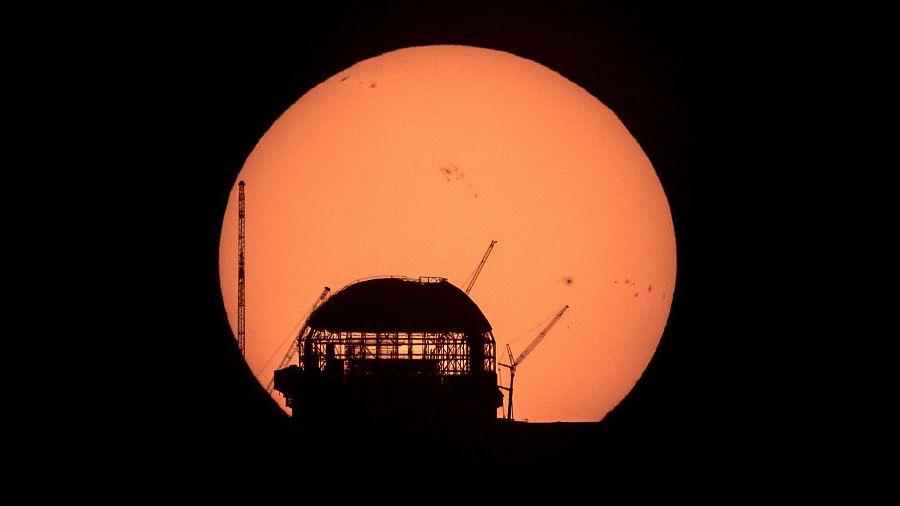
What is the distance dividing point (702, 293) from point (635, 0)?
2.80 meters

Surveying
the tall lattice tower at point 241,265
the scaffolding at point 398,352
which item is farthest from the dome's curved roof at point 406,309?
the tall lattice tower at point 241,265

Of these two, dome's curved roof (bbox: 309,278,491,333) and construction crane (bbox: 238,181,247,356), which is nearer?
dome's curved roof (bbox: 309,278,491,333)

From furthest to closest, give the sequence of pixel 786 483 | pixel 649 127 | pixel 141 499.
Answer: pixel 649 127 → pixel 786 483 → pixel 141 499

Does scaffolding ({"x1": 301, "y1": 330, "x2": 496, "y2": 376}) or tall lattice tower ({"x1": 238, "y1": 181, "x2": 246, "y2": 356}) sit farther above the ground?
tall lattice tower ({"x1": 238, "y1": 181, "x2": 246, "y2": 356})

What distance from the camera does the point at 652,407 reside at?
855 centimetres

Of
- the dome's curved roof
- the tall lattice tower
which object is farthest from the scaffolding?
the tall lattice tower

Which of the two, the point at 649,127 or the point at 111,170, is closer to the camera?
the point at 111,170

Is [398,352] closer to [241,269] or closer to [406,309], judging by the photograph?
[406,309]

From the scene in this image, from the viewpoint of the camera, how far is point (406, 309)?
27.7 m

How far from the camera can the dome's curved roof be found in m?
27.7

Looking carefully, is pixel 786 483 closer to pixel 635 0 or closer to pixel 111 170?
pixel 635 0

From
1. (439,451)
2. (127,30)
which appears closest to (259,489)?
(439,451)

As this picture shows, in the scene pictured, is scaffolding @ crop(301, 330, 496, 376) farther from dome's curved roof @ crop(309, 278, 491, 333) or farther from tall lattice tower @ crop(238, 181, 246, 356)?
tall lattice tower @ crop(238, 181, 246, 356)

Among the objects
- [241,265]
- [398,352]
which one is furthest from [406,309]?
[241,265]
